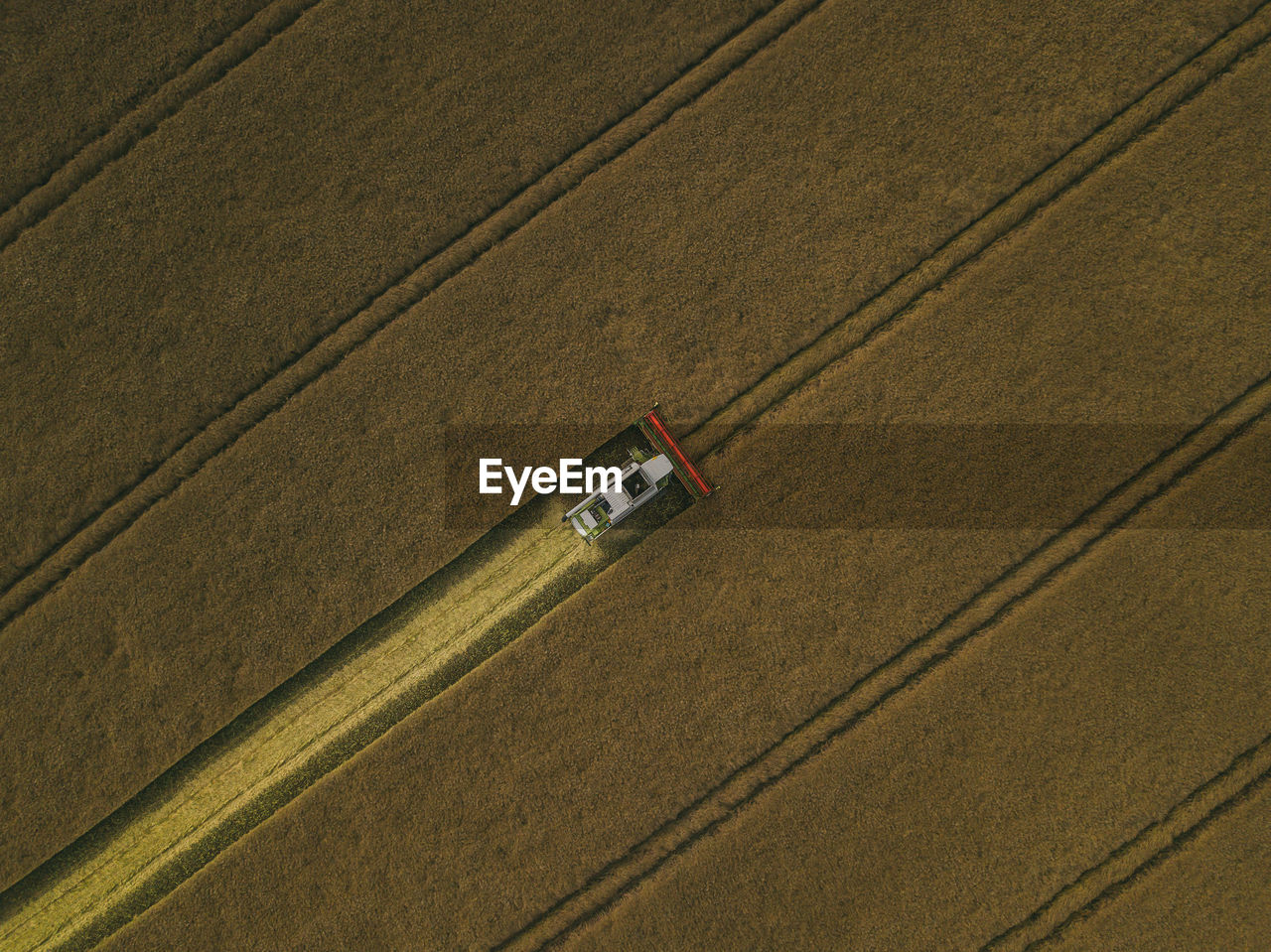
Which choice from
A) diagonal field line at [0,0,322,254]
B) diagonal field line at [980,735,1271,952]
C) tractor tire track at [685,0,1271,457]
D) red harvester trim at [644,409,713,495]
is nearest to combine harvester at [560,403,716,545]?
red harvester trim at [644,409,713,495]

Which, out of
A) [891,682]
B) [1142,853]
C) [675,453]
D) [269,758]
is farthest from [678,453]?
[1142,853]

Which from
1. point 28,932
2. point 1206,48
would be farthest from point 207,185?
point 1206,48

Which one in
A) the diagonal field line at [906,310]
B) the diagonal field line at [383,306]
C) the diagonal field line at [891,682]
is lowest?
the diagonal field line at [891,682]

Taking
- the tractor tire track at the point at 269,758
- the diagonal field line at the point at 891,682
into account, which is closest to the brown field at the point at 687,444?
the diagonal field line at the point at 891,682

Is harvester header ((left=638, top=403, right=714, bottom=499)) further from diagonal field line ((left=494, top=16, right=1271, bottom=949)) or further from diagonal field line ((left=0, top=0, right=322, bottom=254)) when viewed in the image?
diagonal field line ((left=0, top=0, right=322, bottom=254))

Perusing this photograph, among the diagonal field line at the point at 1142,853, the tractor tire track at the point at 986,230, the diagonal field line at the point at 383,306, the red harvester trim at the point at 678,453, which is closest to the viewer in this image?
the diagonal field line at the point at 1142,853

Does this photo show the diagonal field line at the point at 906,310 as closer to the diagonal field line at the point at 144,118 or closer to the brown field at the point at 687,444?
the brown field at the point at 687,444

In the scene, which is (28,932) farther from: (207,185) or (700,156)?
(700,156)
